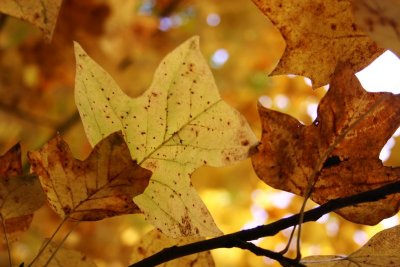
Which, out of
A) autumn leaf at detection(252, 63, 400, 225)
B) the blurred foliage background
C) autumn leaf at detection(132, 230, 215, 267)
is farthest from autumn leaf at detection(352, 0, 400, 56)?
the blurred foliage background

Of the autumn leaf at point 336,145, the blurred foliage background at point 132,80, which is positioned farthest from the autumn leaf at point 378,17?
the blurred foliage background at point 132,80

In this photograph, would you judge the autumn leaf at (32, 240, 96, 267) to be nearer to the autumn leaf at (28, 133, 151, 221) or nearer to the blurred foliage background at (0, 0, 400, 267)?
the autumn leaf at (28, 133, 151, 221)

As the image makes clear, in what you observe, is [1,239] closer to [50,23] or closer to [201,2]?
[50,23]

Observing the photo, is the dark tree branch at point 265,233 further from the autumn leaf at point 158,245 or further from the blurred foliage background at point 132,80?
the blurred foliage background at point 132,80

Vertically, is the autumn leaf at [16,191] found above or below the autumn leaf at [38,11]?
below

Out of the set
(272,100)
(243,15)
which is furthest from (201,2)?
(272,100)

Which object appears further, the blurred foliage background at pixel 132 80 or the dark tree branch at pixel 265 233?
the blurred foliage background at pixel 132 80

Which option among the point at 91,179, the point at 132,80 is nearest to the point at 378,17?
the point at 91,179
